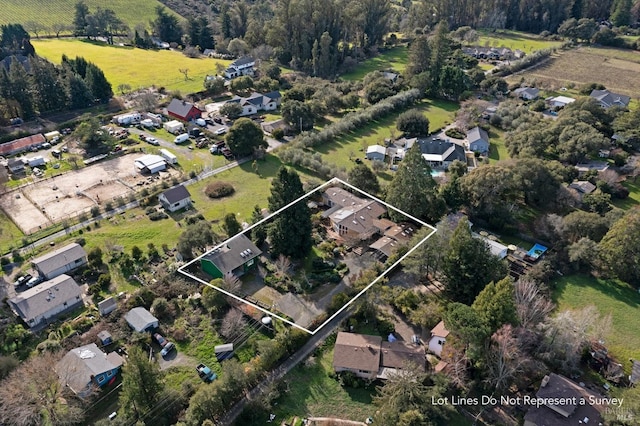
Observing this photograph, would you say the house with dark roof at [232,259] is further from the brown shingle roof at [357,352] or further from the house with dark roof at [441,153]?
the house with dark roof at [441,153]

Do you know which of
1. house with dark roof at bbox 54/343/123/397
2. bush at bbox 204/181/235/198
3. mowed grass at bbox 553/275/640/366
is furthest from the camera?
bush at bbox 204/181/235/198

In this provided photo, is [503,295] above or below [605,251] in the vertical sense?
above

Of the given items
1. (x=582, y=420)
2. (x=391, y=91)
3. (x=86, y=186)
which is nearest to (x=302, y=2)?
(x=391, y=91)

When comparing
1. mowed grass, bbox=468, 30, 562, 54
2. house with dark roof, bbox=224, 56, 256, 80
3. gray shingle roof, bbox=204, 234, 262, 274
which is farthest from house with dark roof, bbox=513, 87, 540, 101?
gray shingle roof, bbox=204, 234, 262, 274

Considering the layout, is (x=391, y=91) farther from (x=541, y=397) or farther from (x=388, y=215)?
(x=541, y=397)

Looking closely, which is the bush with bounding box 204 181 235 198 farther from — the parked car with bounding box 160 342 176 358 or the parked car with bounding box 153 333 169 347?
the parked car with bounding box 160 342 176 358

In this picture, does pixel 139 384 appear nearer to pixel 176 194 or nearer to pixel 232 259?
pixel 232 259
